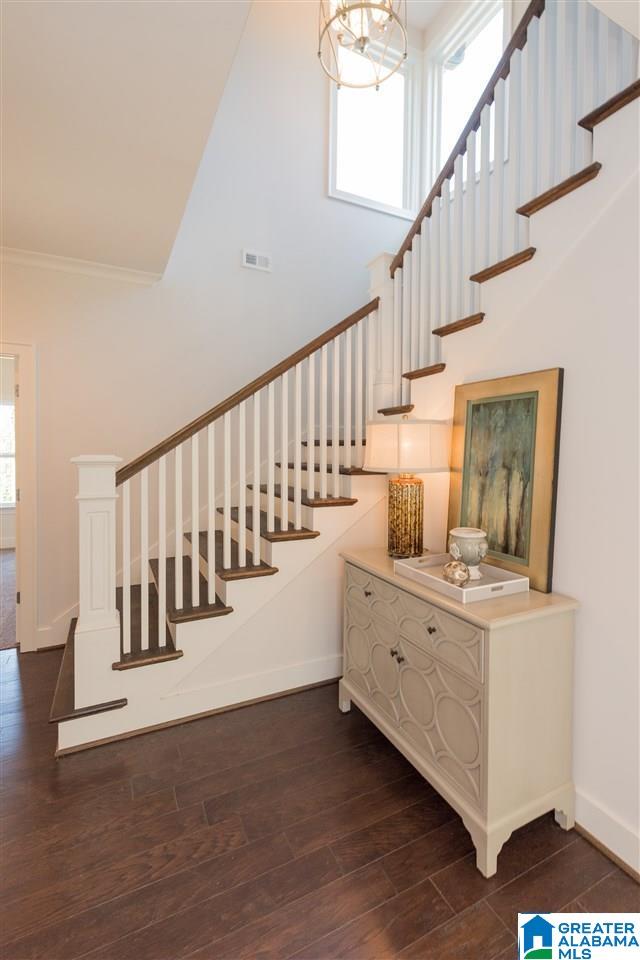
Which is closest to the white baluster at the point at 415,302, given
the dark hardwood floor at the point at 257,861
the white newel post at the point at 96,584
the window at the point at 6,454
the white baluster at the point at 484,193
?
the white baluster at the point at 484,193

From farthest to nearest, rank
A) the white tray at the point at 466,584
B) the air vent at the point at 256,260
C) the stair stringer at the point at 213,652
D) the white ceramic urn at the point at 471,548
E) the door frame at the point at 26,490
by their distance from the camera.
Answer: the air vent at the point at 256,260 → the door frame at the point at 26,490 → the stair stringer at the point at 213,652 → the white ceramic urn at the point at 471,548 → the white tray at the point at 466,584

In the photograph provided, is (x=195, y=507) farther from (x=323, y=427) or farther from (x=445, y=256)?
(x=445, y=256)

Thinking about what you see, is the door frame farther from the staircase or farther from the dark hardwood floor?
the dark hardwood floor

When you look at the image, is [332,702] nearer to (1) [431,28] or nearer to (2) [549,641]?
(2) [549,641]

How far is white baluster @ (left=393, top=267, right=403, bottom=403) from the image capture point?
2803mm

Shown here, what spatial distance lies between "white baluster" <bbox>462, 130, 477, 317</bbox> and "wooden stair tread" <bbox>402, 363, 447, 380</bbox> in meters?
0.29

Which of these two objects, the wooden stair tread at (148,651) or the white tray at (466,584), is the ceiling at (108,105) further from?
the wooden stair tread at (148,651)

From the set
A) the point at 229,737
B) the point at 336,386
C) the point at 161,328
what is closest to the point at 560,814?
the point at 229,737

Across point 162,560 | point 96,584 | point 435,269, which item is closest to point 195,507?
point 162,560

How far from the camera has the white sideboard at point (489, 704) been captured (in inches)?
56.4

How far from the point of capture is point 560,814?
1.60m

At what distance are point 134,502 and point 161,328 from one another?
1.32 m

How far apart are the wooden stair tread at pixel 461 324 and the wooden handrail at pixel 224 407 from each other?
668mm

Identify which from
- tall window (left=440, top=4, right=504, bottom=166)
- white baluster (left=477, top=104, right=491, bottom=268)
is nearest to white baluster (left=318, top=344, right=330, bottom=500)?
white baluster (left=477, top=104, right=491, bottom=268)
